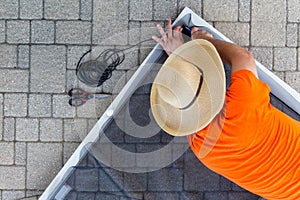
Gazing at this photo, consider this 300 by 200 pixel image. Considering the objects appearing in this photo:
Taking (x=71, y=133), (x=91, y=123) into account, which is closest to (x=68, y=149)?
(x=71, y=133)

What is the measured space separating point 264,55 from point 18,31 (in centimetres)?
162

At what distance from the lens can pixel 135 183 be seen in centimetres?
278

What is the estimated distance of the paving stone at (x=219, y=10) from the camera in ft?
9.43

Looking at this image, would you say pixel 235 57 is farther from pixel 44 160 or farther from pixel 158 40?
pixel 44 160

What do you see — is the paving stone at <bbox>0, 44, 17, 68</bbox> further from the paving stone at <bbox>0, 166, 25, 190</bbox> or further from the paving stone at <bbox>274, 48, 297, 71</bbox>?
the paving stone at <bbox>274, 48, 297, 71</bbox>

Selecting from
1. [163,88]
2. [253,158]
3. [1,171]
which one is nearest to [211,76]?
[163,88]

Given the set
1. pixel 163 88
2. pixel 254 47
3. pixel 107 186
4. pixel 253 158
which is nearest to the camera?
pixel 163 88

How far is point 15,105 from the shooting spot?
2.87m

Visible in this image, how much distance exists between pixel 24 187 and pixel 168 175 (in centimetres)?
96

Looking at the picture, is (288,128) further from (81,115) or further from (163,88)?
(81,115)

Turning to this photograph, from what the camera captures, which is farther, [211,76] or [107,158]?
[107,158]

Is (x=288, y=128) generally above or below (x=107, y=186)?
above

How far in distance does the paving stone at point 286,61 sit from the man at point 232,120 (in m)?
0.65

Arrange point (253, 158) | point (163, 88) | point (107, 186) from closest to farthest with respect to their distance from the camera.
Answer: point (163, 88)
point (253, 158)
point (107, 186)
